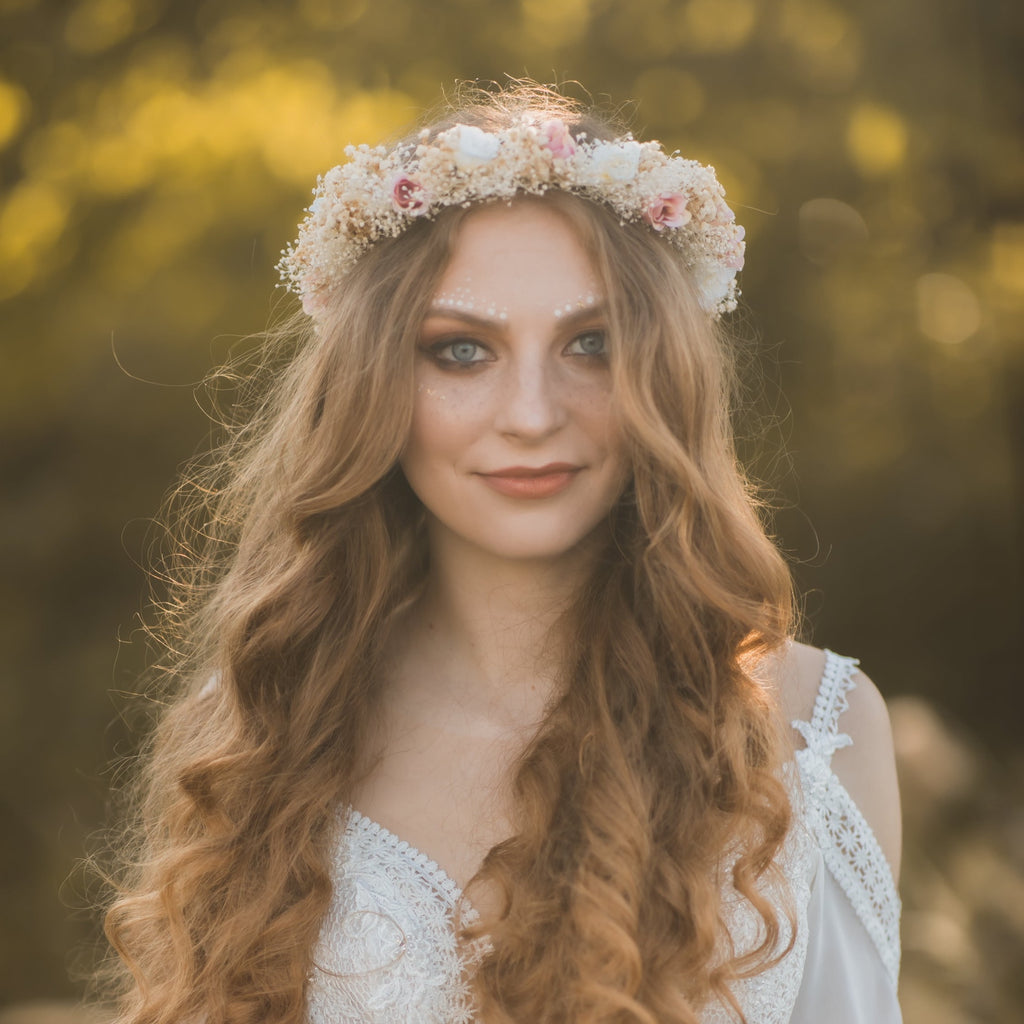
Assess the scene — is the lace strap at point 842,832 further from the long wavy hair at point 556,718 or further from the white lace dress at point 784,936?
the long wavy hair at point 556,718

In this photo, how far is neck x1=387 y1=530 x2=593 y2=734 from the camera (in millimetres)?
1926

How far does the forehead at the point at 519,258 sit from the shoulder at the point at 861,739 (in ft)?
2.30

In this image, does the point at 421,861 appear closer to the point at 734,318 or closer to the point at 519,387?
the point at 519,387

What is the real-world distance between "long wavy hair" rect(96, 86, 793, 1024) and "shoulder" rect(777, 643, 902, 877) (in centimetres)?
15

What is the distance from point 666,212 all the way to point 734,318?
1248 mm

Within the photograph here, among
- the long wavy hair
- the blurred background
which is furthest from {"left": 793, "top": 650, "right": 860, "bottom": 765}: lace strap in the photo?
the blurred background

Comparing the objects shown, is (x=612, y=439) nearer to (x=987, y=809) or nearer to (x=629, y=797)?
(x=629, y=797)

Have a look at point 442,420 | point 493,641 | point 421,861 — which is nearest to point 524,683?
point 493,641

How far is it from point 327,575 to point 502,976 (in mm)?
663

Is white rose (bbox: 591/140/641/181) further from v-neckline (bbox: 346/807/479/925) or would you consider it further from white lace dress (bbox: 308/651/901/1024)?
v-neckline (bbox: 346/807/479/925)

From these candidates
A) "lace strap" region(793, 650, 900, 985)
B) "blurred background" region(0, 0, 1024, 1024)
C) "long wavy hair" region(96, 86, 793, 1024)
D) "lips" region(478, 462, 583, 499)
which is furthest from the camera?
"blurred background" region(0, 0, 1024, 1024)

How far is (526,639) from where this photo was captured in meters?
1.95

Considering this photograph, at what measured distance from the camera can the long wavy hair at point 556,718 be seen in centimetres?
162

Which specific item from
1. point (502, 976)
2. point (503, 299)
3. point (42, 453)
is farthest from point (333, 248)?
point (42, 453)
